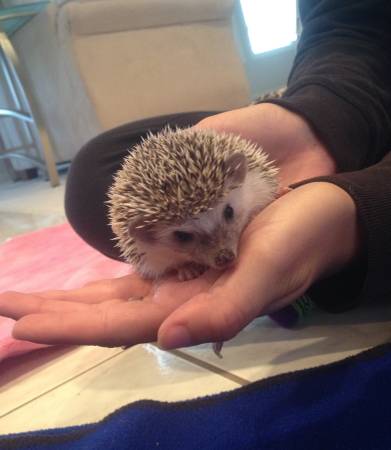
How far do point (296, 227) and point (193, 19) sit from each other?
3511 mm

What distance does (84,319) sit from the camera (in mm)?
767


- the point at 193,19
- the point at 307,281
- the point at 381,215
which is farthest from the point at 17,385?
the point at 193,19

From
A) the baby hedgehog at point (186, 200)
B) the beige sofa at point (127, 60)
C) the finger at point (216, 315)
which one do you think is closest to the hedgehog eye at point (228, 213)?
the baby hedgehog at point (186, 200)

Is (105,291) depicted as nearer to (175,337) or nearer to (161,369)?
(161,369)

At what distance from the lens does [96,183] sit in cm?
143

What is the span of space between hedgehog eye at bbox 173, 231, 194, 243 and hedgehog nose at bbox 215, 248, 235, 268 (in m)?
0.17

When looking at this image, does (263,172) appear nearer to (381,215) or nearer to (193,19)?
(381,215)

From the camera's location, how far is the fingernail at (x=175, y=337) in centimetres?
63

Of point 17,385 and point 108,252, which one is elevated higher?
point 108,252

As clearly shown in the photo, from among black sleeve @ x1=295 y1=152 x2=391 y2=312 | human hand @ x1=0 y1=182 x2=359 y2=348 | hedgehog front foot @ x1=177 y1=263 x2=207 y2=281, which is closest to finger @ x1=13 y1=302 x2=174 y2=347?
human hand @ x1=0 y1=182 x2=359 y2=348

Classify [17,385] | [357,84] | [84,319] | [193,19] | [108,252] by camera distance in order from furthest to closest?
[193,19]
[108,252]
[357,84]
[17,385]
[84,319]

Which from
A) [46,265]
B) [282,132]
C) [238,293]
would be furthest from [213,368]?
[46,265]

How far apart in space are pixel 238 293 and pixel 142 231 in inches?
16.9

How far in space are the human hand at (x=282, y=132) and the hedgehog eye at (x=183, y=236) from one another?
349 mm
